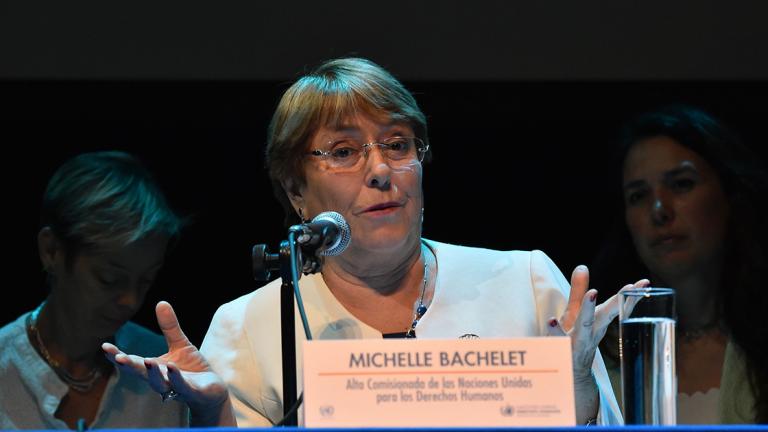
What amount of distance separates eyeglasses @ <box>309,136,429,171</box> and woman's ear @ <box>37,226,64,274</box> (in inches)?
48.7

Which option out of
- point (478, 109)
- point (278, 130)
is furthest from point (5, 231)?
point (478, 109)

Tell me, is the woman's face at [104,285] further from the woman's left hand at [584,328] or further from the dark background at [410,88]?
the woman's left hand at [584,328]

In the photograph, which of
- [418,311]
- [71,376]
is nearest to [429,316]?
[418,311]

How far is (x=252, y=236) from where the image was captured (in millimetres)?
3336

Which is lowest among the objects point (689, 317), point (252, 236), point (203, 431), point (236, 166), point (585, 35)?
point (203, 431)

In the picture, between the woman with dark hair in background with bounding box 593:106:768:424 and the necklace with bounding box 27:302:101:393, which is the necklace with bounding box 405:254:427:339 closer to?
the woman with dark hair in background with bounding box 593:106:768:424

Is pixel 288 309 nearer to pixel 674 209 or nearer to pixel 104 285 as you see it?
pixel 104 285

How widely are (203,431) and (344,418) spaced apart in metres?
0.23

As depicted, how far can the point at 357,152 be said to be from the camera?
95.3 inches

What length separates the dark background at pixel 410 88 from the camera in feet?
11.0

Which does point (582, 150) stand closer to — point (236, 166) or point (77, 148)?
point (236, 166)

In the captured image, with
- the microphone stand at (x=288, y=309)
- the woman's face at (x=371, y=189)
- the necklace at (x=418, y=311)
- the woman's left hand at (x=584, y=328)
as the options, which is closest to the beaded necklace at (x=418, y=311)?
the necklace at (x=418, y=311)

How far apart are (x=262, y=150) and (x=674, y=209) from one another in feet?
4.37

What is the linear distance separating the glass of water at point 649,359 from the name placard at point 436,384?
0.21m
